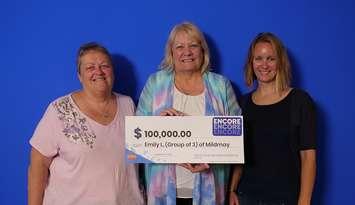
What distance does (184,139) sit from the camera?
4.92 ft

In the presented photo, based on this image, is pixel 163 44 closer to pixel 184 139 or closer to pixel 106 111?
pixel 106 111

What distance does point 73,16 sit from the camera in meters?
1.90

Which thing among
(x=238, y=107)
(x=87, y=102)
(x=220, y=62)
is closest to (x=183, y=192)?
(x=238, y=107)

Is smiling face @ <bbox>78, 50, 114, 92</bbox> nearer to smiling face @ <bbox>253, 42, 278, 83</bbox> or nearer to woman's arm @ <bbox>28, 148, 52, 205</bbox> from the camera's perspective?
woman's arm @ <bbox>28, 148, 52, 205</bbox>

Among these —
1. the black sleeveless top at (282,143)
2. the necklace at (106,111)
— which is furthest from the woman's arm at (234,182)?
the necklace at (106,111)

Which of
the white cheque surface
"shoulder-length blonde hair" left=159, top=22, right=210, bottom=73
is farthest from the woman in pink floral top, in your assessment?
"shoulder-length blonde hair" left=159, top=22, right=210, bottom=73

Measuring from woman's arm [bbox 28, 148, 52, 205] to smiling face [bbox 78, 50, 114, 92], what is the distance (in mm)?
379

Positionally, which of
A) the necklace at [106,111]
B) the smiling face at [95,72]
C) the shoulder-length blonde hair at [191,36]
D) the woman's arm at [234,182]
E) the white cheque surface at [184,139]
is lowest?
the woman's arm at [234,182]

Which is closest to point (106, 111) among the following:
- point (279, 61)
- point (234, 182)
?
point (234, 182)

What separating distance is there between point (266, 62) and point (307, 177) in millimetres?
536

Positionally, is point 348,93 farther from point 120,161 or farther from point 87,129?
point 87,129

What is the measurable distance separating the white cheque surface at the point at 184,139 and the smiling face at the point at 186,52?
10.8 inches

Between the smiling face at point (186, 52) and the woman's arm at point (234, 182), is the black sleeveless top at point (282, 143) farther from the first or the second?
the smiling face at point (186, 52)

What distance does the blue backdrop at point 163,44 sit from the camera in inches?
73.4
